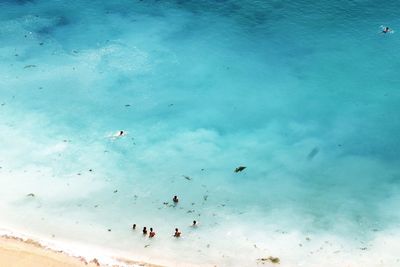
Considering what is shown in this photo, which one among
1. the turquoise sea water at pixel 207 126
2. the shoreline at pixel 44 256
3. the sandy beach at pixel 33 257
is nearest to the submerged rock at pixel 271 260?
the turquoise sea water at pixel 207 126

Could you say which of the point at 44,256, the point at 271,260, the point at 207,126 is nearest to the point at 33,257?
the point at 44,256

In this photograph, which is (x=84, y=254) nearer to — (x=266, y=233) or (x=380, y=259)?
(x=266, y=233)

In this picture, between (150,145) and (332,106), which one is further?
(332,106)

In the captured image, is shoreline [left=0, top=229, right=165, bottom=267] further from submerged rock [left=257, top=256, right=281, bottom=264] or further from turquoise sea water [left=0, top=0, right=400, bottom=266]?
submerged rock [left=257, top=256, right=281, bottom=264]

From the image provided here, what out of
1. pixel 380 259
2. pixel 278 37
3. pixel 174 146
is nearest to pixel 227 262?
pixel 380 259

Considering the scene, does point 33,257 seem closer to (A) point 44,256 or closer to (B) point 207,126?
(A) point 44,256

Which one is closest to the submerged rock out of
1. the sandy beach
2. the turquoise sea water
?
the turquoise sea water
